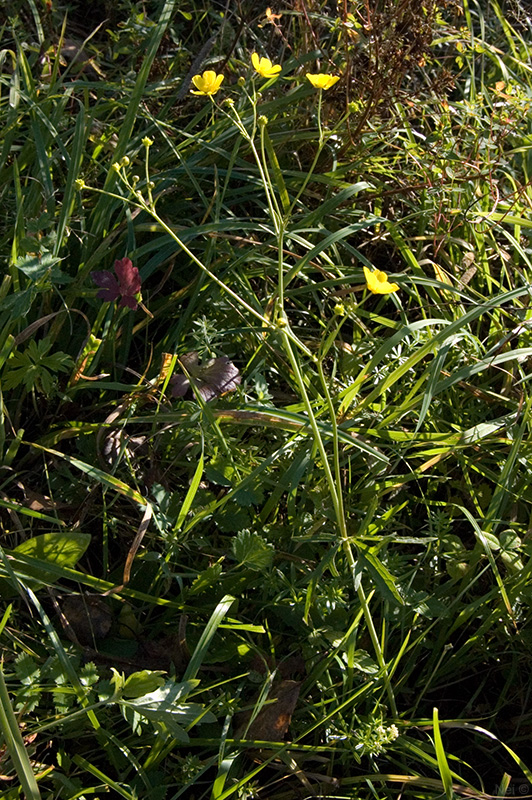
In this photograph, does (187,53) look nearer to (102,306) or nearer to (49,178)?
(49,178)

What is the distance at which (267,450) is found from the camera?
169 centimetres

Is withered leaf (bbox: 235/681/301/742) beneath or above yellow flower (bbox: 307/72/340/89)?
beneath

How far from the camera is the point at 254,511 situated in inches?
62.8

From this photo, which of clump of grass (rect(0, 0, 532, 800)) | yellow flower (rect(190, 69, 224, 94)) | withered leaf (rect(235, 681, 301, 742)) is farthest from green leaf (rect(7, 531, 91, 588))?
yellow flower (rect(190, 69, 224, 94))

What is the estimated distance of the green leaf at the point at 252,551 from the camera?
4.66ft

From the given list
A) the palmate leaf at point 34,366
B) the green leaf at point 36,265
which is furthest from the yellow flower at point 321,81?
the palmate leaf at point 34,366

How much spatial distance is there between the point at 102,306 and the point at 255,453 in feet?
1.58

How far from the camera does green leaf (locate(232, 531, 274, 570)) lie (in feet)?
4.66

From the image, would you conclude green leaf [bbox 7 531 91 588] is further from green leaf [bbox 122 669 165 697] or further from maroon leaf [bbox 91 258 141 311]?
maroon leaf [bbox 91 258 141 311]

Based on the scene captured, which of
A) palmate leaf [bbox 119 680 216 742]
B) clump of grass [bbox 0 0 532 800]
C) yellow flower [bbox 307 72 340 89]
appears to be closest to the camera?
palmate leaf [bbox 119 680 216 742]

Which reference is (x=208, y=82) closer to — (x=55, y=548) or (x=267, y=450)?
(x=267, y=450)

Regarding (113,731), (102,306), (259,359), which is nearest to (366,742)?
(113,731)

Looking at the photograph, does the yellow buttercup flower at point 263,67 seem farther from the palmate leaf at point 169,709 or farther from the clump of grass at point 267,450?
the palmate leaf at point 169,709

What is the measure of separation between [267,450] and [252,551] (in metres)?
0.32
